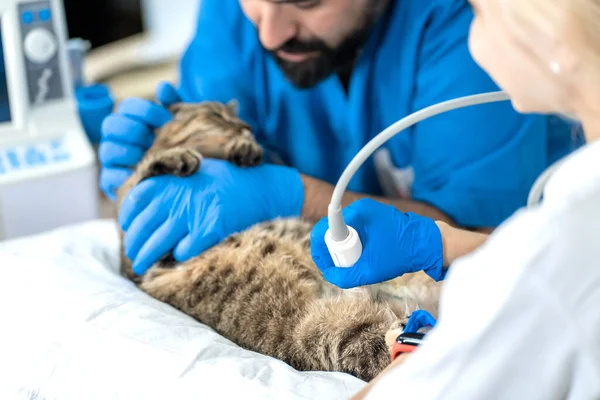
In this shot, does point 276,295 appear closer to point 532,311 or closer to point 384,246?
point 384,246

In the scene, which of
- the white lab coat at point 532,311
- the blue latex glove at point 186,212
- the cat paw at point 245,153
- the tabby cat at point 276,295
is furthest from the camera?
the cat paw at point 245,153

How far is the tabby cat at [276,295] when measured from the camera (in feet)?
3.40

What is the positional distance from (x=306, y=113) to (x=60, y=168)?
1.96 ft

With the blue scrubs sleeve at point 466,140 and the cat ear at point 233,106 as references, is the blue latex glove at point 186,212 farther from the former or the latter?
the blue scrubs sleeve at point 466,140

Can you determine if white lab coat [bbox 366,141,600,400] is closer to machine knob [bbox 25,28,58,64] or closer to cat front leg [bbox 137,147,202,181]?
cat front leg [bbox 137,147,202,181]

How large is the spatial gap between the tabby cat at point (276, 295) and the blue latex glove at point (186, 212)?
26 millimetres

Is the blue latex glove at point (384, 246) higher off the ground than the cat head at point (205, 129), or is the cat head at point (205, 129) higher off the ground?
the cat head at point (205, 129)

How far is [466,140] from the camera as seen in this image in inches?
52.7

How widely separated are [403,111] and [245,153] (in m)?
0.38

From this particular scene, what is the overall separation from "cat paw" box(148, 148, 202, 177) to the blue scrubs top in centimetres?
33

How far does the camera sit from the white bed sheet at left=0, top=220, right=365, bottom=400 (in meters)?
0.88

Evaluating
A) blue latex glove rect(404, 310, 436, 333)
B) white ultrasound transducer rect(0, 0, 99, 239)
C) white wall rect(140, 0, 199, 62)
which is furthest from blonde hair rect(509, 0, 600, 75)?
white wall rect(140, 0, 199, 62)

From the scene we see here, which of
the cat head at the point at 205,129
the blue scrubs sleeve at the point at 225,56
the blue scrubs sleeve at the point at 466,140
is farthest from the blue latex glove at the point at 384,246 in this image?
the blue scrubs sleeve at the point at 225,56

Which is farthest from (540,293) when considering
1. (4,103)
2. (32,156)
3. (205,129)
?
(4,103)
